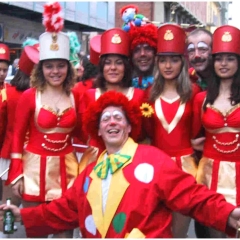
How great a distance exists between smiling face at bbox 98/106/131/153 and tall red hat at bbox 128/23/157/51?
1226 millimetres

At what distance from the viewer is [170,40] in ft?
12.6

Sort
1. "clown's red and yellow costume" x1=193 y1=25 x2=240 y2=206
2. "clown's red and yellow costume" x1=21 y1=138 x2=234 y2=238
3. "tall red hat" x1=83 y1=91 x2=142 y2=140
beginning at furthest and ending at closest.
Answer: "clown's red and yellow costume" x1=193 y1=25 x2=240 y2=206 → "tall red hat" x1=83 y1=91 x2=142 y2=140 → "clown's red and yellow costume" x1=21 y1=138 x2=234 y2=238

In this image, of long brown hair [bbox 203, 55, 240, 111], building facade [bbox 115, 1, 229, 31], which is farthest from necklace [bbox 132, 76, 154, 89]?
building facade [bbox 115, 1, 229, 31]

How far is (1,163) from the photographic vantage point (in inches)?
187

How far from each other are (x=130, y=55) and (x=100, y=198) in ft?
5.39

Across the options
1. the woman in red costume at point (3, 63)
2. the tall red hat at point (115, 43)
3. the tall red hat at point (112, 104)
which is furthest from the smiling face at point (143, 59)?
the woman in red costume at point (3, 63)

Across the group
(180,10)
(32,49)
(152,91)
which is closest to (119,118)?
(152,91)

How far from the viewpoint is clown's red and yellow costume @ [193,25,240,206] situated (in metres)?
3.57

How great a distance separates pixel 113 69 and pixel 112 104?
35.1 inches

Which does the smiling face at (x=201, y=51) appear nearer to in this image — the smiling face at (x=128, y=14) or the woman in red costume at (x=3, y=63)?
the smiling face at (x=128, y=14)

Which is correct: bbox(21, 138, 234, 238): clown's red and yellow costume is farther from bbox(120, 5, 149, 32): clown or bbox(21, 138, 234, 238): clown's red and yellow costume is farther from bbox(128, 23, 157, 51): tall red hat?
bbox(120, 5, 149, 32): clown

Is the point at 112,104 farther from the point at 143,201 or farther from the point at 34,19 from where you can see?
the point at 34,19

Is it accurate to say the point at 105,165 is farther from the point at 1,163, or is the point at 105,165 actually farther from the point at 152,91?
the point at 1,163

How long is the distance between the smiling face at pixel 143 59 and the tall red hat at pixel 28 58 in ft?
2.96
